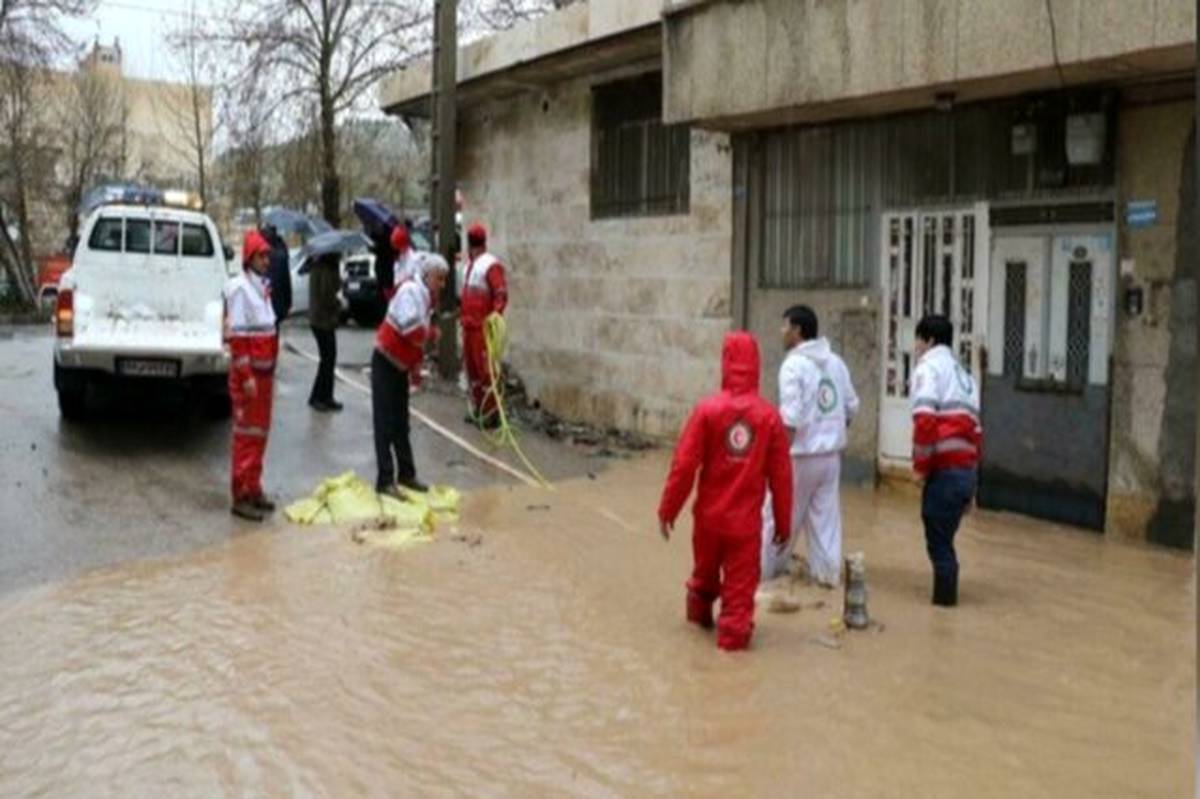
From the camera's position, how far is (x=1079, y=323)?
9.04 metres

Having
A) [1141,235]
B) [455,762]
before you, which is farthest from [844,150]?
[455,762]

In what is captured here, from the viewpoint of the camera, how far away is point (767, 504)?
7.31 metres

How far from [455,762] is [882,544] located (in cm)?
462

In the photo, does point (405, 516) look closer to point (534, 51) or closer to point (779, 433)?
point (779, 433)

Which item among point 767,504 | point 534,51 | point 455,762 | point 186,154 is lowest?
point 455,762

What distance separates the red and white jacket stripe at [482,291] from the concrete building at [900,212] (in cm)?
157

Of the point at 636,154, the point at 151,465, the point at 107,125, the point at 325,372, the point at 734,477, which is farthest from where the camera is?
the point at 107,125

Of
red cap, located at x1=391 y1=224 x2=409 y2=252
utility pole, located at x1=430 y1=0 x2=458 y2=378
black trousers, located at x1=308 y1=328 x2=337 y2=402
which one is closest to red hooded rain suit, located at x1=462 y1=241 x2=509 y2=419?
red cap, located at x1=391 y1=224 x2=409 y2=252

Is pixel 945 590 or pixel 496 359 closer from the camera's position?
pixel 945 590

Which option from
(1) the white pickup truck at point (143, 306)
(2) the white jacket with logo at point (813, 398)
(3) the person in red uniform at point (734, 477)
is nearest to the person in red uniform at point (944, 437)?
(2) the white jacket with logo at point (813, 398)

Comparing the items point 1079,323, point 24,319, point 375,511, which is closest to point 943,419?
point 1079,323

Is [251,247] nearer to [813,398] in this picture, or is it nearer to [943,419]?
[813,398]

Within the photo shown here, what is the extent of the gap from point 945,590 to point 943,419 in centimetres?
96

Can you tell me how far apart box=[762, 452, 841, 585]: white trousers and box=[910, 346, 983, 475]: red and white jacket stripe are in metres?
0.53
